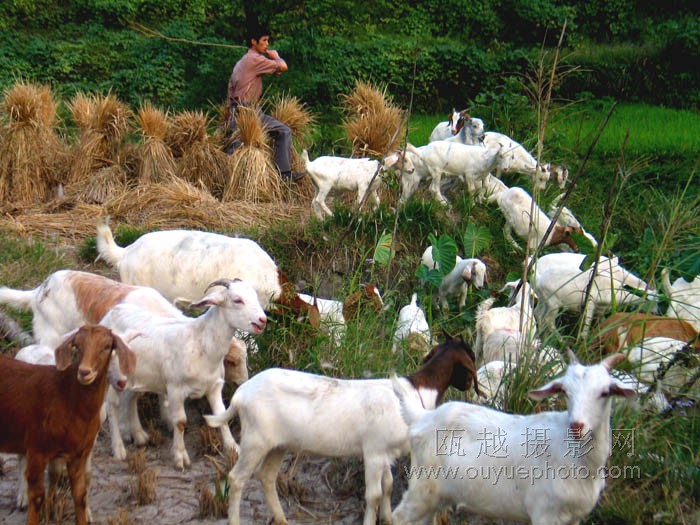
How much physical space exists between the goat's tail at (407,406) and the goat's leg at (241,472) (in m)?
0.83

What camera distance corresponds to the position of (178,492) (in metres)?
5.90

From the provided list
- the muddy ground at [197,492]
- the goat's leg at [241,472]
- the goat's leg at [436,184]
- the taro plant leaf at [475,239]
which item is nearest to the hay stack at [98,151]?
the goat's leg at [436,184]

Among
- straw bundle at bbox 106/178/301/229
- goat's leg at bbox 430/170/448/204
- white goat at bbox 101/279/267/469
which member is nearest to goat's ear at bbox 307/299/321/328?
white goat at bbox 101/279/267/469

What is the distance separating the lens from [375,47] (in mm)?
20047

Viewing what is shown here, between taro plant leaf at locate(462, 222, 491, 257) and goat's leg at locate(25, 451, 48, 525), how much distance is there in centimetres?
558

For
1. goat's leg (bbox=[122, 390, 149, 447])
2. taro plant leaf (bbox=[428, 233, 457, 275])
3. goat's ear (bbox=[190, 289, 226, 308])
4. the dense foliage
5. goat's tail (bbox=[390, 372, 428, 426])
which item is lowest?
the dense foliage

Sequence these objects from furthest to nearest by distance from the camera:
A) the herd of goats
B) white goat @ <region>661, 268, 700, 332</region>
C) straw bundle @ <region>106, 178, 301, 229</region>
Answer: straw bundle @ <region>106, 178, 301, 229</region>, white goat @ <region>661, 268, 700, 332</region>, the herd of goats

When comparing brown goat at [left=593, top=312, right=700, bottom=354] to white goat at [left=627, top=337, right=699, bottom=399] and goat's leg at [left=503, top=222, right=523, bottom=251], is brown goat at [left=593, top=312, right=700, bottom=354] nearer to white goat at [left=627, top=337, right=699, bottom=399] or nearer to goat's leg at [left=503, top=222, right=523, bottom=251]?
white goat at [left=627, top=337, right=699, bottom=399]

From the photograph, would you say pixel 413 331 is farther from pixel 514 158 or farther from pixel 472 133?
pixel 472 133

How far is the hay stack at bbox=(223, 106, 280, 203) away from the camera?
39.4 ft

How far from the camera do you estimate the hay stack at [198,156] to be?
12.3 metres

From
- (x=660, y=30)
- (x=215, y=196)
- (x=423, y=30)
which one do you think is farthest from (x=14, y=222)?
(x=660, y=30)

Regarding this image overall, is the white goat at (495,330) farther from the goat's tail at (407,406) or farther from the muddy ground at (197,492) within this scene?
the goat's tail at (407,406)

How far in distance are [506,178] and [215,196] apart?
3807 mm
